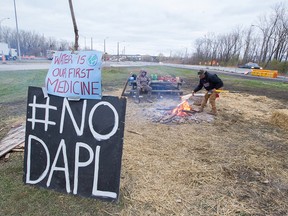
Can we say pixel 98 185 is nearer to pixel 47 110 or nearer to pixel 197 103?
pixel 47 110

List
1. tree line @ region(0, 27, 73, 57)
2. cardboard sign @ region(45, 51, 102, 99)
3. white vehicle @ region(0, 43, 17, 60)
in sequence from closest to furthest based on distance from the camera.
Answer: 1. cardboard sign @ region(45, 51, 102, 99)
2. white vehicle @ region(0, 43, 17, 60)
3. tree line @ region(0, 27, 73, 57)

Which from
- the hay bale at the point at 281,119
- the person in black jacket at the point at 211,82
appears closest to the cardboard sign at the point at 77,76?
the person in black jacket at the point at 211,82

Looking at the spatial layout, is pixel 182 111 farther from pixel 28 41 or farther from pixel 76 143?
pixel 28 41

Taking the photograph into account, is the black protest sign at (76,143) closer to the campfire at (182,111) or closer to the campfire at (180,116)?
the campfire at (180,116)

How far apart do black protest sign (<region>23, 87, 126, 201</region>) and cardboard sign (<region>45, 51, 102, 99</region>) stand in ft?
0.28

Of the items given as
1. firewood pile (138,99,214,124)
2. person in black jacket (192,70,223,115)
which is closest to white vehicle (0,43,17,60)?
firewood pile (138,99,214,124)

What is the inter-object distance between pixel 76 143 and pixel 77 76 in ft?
2.25

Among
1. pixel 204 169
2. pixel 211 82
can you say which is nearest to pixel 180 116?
pixel 211 82

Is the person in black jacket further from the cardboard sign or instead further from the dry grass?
the cardboard sign

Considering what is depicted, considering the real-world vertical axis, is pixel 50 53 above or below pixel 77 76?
above

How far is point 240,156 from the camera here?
3.75m

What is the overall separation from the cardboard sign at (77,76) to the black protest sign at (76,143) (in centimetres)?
8

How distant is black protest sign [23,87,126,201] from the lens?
84.2 inches

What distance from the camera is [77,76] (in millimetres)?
2092
